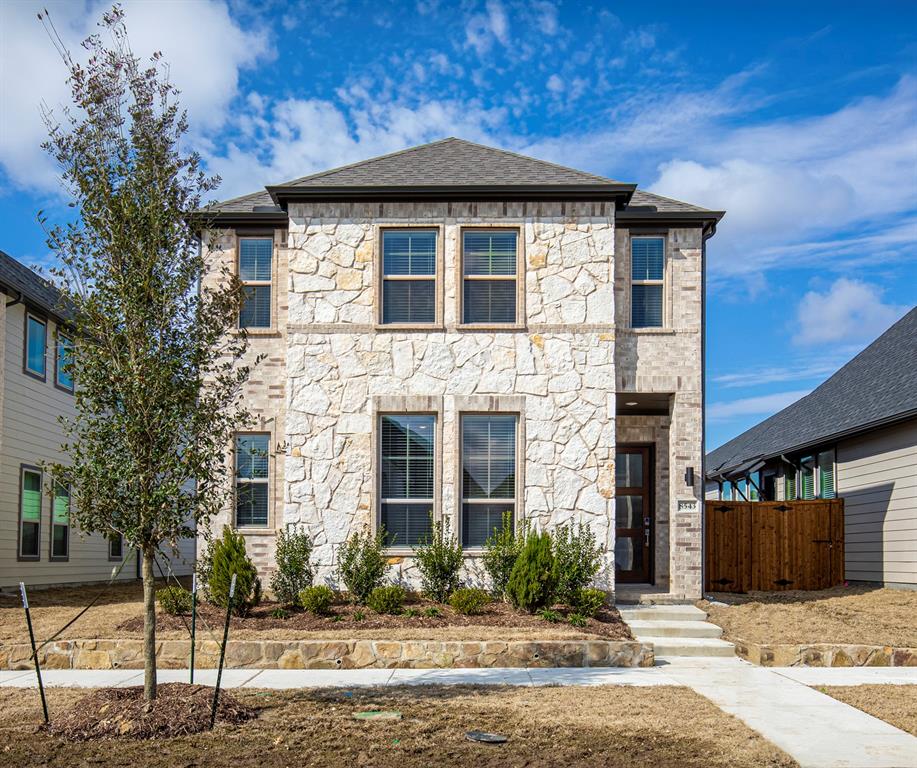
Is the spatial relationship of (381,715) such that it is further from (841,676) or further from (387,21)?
(387,21)

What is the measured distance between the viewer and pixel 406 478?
1419 centimetres

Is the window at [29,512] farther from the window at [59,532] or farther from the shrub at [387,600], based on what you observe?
the shrub at [387,600]

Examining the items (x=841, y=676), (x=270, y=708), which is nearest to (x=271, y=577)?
(x=270, y=708)

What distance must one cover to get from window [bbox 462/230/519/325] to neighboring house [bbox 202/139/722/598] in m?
0.02

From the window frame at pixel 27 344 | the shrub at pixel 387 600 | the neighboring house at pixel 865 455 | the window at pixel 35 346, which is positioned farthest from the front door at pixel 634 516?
the window at pixel 35 346

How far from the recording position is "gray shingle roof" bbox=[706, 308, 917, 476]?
55.4ft

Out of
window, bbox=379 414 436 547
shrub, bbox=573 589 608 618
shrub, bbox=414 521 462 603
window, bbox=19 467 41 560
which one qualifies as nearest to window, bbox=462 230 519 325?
window, bbox=379 414 436 547

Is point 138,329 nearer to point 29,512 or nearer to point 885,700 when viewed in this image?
point 885,700

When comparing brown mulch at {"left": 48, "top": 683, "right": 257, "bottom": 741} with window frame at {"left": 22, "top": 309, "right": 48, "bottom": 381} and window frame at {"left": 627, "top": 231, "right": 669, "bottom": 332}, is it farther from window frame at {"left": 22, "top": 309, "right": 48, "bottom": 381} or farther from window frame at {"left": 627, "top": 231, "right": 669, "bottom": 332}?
window frame at {"left": 22, "top": 309, "right": 48, "bottom": 381}

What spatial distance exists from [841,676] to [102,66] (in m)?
9.62

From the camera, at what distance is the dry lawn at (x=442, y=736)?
21.9ft

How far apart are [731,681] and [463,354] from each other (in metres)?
6.26

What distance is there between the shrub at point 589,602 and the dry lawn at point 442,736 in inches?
142

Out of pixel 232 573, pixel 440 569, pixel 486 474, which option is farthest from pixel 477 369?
pixel 232 573
